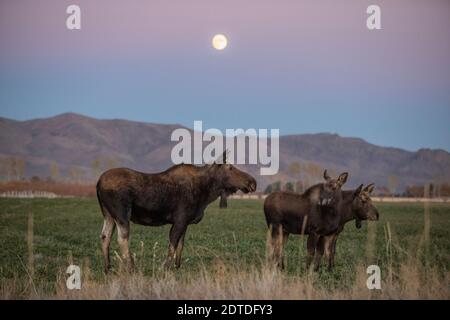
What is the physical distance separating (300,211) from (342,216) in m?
1.36

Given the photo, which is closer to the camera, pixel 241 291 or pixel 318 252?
pixel 241 291

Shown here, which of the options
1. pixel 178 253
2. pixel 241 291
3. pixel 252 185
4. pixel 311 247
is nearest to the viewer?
pixel 241 291

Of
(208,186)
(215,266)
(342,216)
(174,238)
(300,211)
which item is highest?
(208,186)

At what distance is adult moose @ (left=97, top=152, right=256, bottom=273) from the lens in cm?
1594

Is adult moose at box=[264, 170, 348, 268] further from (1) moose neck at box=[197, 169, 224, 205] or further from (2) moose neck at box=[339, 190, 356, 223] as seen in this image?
(1) moose neck at box=[197, 169, 224, 205]

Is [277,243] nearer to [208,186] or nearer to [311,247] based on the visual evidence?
[311,247]

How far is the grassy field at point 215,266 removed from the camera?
1160cm

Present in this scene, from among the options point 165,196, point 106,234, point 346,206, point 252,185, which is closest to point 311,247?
point 252,185

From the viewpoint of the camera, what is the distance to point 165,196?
16.5m

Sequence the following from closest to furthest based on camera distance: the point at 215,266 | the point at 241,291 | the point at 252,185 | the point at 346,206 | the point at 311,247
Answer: the point at 241,291, the point at 215,266, the point at 311,247, the point at 252,185, the point at 346,206

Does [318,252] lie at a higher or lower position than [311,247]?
lower

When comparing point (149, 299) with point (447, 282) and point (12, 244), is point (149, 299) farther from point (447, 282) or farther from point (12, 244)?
point (12, 244)
